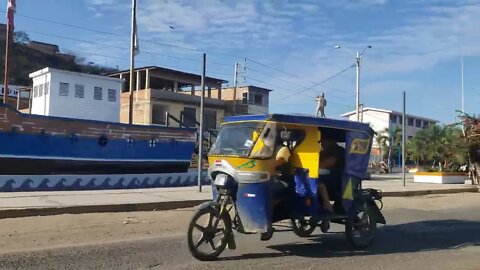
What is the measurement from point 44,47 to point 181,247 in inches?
3692

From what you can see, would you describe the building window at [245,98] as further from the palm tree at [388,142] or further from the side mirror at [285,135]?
the side mirror at [285,135]

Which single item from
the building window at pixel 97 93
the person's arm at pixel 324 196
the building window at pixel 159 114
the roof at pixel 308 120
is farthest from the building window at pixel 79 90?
the building window at pixel 159 114

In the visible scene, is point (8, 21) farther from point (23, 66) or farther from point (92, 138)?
point (23, 66)

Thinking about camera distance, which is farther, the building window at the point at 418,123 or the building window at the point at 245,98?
the building window at the point at 418,123

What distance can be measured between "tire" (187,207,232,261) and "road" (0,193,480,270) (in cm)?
16

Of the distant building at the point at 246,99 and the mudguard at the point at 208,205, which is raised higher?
the distant building at the point at 246,99

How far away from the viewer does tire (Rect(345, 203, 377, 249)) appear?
9273 millimetres

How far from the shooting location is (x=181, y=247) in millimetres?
8867

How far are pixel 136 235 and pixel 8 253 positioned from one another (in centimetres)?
258

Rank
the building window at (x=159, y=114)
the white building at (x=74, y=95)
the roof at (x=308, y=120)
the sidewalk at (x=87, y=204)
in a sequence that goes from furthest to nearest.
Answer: the building window at (x=159, y=114) < the white building at (x=74, y=95) < the sidewalk at (x=87, y=204) < the roof at (x=308, y=120)

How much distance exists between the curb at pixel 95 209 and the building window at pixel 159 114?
3064cm

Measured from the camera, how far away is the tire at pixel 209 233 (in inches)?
305

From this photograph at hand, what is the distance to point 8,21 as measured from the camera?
21.2 m

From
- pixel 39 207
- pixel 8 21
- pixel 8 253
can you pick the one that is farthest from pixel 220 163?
pixel 8 21
